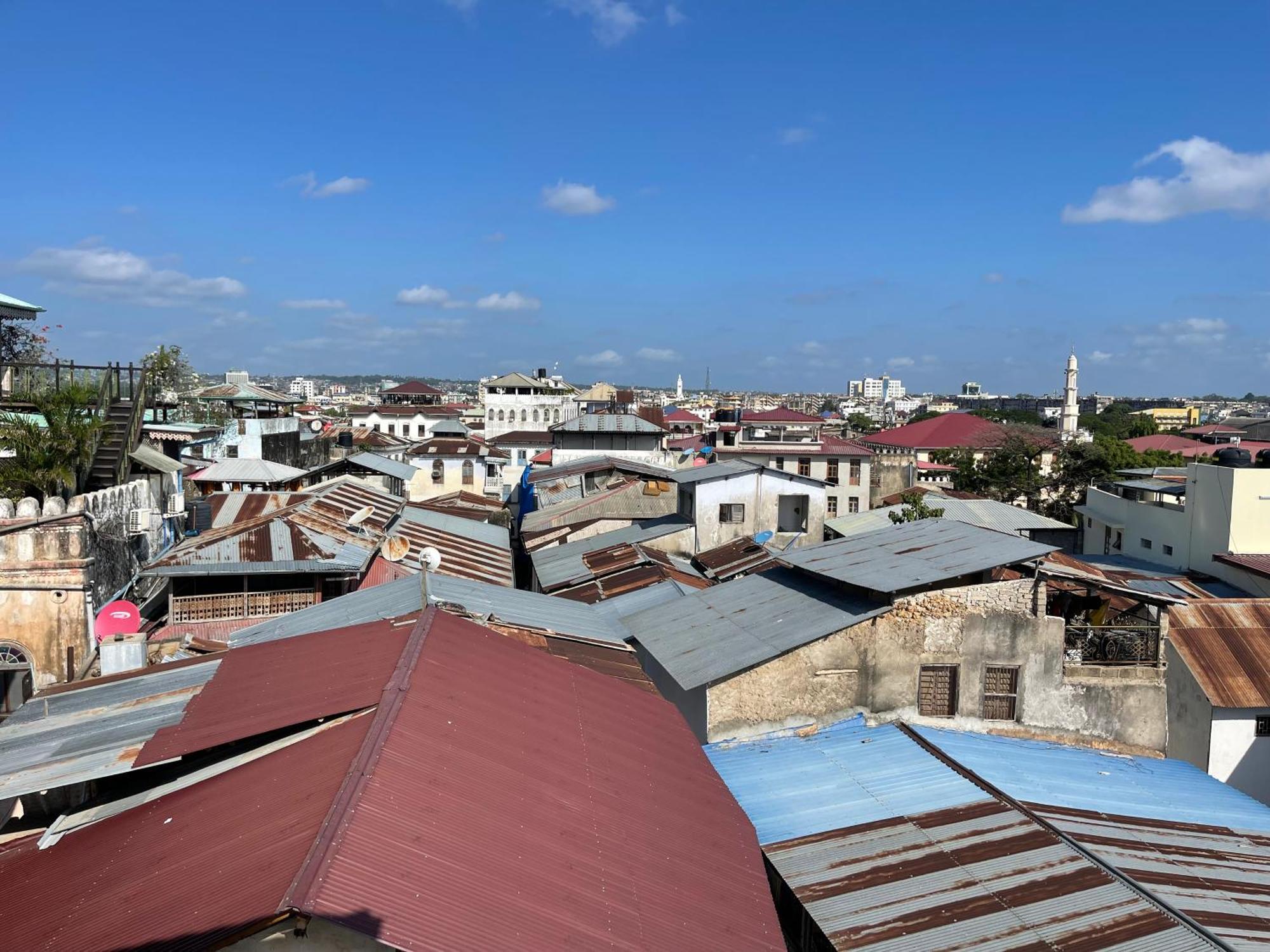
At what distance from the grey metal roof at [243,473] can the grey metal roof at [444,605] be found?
1454cm

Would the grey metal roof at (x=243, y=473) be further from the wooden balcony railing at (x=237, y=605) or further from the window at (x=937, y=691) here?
the window at (x=937, y=691)

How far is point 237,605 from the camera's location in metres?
18.2

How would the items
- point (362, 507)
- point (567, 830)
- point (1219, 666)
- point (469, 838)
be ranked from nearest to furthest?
point (469, 838)
point (567, 830)
point (1219, 666)
point (362, 507)

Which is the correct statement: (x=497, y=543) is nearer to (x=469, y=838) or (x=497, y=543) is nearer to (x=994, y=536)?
(x=994, y=536)

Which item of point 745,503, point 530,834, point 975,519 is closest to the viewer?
point 530,834

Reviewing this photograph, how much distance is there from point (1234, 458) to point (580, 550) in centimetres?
1969

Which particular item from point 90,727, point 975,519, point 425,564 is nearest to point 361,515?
point 425,564

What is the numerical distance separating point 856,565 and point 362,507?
15447 mm

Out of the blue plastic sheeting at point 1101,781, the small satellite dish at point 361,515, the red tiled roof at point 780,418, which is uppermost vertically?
the red tiled roof at point 780,418

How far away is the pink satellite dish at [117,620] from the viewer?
13992 mm

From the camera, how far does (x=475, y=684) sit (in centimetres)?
927

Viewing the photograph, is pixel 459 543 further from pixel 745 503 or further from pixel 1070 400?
pixel 1070 400

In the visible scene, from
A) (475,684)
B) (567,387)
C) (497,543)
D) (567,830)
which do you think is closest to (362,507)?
(497,543)

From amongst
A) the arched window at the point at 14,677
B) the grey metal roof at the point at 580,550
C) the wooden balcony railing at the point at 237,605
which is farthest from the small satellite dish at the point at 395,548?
the arched window at the point at 14,677
